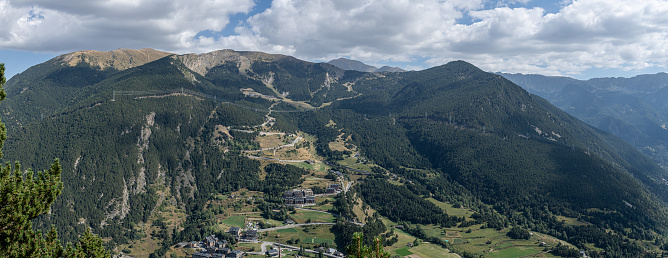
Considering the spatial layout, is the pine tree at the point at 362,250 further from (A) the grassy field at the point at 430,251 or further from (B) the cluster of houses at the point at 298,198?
(B) the cluster of houses at the point at 298,198

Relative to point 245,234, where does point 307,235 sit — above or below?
below

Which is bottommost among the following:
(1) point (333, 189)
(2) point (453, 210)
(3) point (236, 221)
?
(2) point (453, 210)

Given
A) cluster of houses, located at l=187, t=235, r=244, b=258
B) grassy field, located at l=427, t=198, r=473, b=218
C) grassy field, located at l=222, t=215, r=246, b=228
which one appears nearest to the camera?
cluster of houses, located at l=187, t=235, r=244, b=258

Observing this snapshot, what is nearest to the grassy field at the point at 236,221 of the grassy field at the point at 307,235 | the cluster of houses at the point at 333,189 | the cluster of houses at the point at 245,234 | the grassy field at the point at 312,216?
the cluster of houses at the point at 245,234

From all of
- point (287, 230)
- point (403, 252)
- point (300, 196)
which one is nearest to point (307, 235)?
point (287, 230)

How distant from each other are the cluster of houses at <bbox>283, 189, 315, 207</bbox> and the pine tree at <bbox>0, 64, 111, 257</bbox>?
146412 millimetres

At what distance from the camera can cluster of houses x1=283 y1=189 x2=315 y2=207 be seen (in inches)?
6865

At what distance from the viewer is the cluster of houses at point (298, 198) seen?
174m

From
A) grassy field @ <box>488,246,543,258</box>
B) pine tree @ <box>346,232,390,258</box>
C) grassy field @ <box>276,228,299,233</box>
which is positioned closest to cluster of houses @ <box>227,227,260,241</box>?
grassy field @ <box>276,228,299,233</box>

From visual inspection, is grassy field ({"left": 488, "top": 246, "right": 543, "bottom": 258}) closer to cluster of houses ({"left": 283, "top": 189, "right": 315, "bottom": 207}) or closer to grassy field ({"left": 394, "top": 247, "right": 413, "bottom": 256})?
grassy field ({"left": 394, "top": 247, "right": 413, "bottom": 256})

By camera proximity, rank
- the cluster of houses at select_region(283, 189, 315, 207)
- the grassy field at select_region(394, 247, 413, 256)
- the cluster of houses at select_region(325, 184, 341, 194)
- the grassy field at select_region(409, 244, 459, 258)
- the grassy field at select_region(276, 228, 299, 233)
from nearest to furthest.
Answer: the grassy field at select_region(394, 247, 413, 256) < the grassy field at select_region(409, 244, 459, 258) < the grassy field at select_region(276, 228, 299, 233) < the cluster of houses at select_region(283, 189, 315, 207) < the cluster of houses at select_region(325, 184, 341, 194)

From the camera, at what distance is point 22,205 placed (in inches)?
1020

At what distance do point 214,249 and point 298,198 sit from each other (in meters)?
56.2

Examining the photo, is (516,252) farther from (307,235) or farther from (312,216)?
(312,216)
